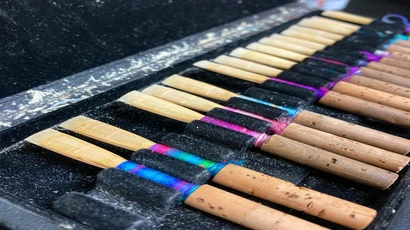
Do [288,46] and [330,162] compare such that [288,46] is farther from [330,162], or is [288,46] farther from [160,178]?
[160,178]

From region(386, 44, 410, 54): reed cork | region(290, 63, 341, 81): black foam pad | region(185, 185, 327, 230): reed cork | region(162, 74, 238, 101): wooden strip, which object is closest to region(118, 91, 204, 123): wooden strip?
region(162, 74, 238, 101): wooden strip

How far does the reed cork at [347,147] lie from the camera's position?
1154 millimetres

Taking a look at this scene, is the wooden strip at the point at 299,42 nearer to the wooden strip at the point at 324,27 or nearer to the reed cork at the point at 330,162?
the wooden strip at the point at 324,27

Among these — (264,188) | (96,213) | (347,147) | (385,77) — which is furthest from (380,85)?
(96,213)

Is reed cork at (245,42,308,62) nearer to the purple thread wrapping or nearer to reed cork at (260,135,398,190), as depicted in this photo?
the purple thread wrapping

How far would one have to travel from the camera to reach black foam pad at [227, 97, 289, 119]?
134cm

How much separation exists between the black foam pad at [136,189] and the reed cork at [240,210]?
4cm

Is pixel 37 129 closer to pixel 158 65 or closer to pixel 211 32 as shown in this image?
pixel 158 65

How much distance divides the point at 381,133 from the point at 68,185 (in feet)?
2.25

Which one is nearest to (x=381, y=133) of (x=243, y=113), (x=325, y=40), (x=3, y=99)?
(x=243, y=113)

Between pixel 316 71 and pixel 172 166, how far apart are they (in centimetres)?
70

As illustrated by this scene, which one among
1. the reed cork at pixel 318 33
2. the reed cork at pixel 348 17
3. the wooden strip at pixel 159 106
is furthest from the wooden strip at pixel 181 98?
the reed cork at pixel 348 17

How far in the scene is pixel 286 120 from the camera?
1.34m

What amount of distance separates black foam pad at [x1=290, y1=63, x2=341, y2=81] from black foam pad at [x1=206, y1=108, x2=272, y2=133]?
38 centimetres
